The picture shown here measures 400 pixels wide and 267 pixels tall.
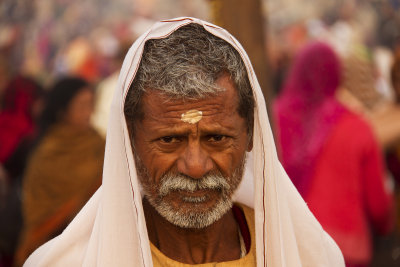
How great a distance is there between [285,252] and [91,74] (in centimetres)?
1048

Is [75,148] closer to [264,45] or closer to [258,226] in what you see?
[264,45]

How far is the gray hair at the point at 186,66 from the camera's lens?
2.77 meters

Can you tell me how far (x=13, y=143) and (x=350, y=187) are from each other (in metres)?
3.82

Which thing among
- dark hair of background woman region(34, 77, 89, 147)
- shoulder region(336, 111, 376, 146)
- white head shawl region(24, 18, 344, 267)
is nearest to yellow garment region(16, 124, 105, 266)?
dark hair of background woman region(34, 77, 89, 147)

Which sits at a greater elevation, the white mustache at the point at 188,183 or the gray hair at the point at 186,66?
the gray hair at the point at 186,66

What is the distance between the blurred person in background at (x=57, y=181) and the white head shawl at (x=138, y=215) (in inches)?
143

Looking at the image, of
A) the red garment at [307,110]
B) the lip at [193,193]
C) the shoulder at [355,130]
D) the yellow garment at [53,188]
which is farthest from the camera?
the yellow garment at [53,188]

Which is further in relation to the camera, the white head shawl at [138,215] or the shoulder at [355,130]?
the shoulder at [355,130]

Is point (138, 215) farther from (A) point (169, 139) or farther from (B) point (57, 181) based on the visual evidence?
(B) point (57, 181)

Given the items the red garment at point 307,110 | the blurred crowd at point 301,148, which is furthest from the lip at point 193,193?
the red garment at point 307,110

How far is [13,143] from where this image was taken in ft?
25.4

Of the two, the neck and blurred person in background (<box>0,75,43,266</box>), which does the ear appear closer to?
the neck

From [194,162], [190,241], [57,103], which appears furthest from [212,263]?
[57,103]

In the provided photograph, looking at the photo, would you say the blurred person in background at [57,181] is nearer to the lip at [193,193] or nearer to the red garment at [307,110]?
the red garment at [307,110]
